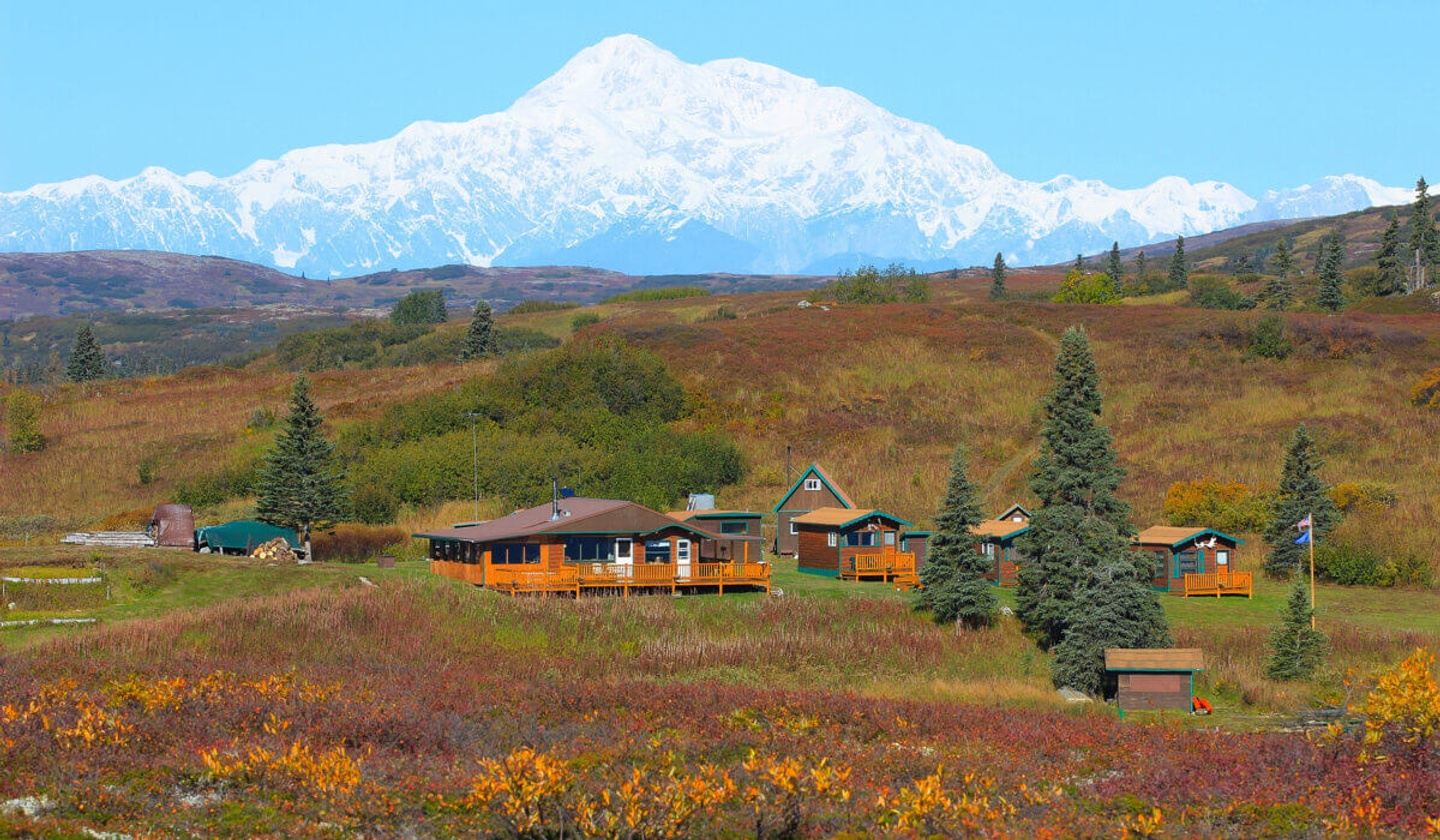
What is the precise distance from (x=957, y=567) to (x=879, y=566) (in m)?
10.7

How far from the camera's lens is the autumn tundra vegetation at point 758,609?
745 inches

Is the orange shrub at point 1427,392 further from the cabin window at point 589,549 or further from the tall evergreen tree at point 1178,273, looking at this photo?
the tall evergreen tree at point 1178,273

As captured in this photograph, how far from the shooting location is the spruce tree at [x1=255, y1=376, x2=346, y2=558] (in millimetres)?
55219

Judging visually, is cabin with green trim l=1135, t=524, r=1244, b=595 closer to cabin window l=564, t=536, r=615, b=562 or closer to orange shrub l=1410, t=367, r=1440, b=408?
cabin window l=564, t=536, r=615, b=562

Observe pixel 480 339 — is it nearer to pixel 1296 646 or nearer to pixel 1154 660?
pixel 1296 646

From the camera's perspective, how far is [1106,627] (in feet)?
119

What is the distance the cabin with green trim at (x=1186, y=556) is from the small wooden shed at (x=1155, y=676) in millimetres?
17328

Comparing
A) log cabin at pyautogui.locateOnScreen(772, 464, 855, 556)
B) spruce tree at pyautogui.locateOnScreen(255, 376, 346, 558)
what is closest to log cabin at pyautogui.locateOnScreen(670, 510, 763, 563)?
log cabin at pyautogui.locateOnScreen(772, 464, 855, 556)

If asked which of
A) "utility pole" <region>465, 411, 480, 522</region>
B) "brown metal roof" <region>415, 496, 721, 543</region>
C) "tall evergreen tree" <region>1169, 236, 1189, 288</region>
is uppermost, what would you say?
"tall evergreen tree" <region>1169, 236, 1189, 288</region>

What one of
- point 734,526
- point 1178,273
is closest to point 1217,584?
point 734,526

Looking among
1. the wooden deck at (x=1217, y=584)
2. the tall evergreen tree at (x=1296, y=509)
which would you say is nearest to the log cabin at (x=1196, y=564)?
the wooden deck at (x=1217, y=584)

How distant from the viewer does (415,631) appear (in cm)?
3825

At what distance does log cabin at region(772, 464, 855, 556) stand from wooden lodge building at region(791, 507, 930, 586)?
550cm

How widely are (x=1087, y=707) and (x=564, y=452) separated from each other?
40025 mm
